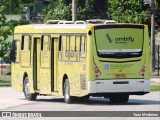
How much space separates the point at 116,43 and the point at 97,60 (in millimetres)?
867

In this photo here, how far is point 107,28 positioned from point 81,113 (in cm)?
524

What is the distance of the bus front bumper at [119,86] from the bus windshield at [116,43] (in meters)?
0.87

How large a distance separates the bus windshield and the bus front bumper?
87 cm

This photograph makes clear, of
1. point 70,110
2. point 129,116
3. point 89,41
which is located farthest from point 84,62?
point 129,116

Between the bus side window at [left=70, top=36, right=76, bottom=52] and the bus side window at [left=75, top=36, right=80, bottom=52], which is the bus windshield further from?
the bus side window at [left=70, top=36, right=76, bottom=52]

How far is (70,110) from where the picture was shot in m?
24.9

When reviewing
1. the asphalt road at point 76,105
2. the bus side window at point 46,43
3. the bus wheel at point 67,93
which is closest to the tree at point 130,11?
the asphalt road at point 76,105

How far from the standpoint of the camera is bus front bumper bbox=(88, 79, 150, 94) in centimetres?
2748

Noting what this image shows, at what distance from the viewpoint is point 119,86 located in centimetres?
2777

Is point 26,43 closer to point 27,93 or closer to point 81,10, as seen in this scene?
point 27,93

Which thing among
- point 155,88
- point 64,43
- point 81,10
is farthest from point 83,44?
point 81,10

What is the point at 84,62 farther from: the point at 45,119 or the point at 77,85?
the point at 45,119

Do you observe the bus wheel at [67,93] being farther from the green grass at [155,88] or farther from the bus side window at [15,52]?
the green grass at [155,88]

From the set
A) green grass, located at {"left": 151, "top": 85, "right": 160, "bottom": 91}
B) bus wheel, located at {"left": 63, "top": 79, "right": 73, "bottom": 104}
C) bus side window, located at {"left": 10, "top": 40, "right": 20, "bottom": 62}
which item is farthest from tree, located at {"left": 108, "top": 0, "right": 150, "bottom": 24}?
bus wheel, located at {"left": 63, "top": 79, "right": 73, "bottom": 104}
